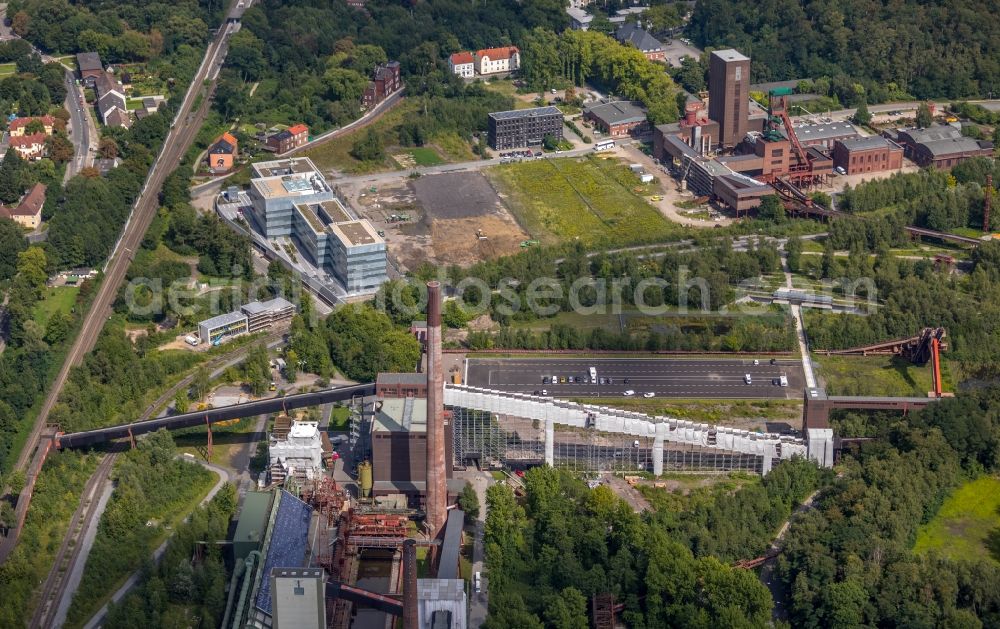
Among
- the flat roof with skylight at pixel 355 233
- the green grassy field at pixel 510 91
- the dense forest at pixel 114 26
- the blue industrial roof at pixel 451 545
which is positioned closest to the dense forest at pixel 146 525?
the blue industrial roof at pixel 451 545

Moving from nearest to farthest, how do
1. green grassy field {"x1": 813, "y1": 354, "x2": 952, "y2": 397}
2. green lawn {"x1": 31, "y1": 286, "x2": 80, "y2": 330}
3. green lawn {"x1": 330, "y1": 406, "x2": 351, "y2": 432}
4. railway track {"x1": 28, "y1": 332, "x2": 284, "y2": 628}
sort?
1. railway track {"x1": 28, "y1": 332, "x2": 284, "y2": 628}
2. green lawn {"x1": 330, "y1": 406, "x2": 351, "y2": 432}
3. green grassy field {"x1": 813, "y1": 354, "x2": 952, "y2": 397}
4. green lawn {"x1": 31, "y1": 286, "x2": 80, "y2": 330}

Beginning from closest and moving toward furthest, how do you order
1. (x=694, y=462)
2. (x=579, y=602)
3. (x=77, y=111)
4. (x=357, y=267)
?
(x=579, y=602), (x=694, y=462), (x=357, y=267), (x=77, y=111)

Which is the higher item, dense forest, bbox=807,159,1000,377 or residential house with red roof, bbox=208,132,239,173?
residential house with red roof, bbox=208,132,239,173

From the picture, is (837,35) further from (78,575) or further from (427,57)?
(78,575)

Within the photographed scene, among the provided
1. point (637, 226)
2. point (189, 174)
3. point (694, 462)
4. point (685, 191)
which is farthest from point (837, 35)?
point (694, 462)

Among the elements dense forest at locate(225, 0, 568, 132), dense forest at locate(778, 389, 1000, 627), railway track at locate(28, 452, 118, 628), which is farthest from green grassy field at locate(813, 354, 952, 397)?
dense forest at locate(225, 0, 568, 132)

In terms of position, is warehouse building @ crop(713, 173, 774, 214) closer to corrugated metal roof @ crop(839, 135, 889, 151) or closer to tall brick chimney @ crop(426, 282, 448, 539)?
corrugated metal roof @ crop(839, 135, 889, 151)

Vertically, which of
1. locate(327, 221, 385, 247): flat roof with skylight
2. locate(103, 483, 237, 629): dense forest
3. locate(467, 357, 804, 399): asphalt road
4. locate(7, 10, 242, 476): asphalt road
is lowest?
locate(467, 357, 804, 399): asphalt road
